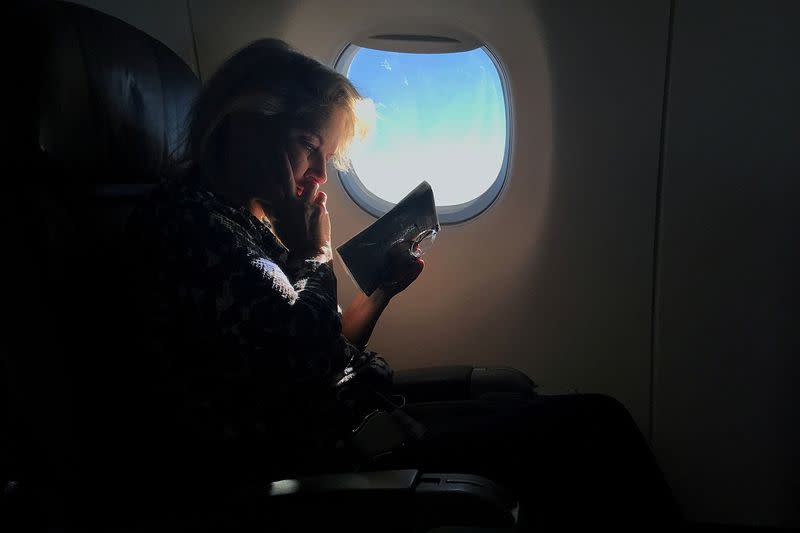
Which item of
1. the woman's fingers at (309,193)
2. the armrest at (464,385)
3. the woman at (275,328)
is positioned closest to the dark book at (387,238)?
the woman at (275,328)

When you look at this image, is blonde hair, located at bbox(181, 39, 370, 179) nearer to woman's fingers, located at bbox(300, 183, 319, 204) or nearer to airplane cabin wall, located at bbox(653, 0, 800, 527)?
woman's fingers, located at bbox(300, 183, 319, 204)

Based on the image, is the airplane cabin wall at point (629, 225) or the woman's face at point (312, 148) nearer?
the woman's face at point (312, 148)

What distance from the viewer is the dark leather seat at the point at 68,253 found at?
0.85m

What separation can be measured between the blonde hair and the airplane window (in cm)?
47

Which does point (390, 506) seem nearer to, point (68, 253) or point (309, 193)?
point (68, 253)

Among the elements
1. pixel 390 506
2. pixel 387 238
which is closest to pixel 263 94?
pixel 387 238

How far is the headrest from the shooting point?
88 cm

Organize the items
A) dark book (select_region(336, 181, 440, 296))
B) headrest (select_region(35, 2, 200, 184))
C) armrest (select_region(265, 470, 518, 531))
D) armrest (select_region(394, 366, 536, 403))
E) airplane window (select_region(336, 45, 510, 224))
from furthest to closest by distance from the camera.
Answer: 1. airplane window (select_region(336, 45, 510, 224))
2. armrest (select_region(394, 366, 536, 403))
3. dark book (select_region(336, 181, 440, 296))
4. headrest (select_region(35, 2, 200, 184))
5. armrest (select_region(265, 470, 518, 531))

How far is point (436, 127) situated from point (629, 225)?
2.08 feet

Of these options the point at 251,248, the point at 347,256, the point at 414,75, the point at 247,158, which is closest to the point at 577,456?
the point at 347,256

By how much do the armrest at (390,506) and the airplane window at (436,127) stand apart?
1047 mm

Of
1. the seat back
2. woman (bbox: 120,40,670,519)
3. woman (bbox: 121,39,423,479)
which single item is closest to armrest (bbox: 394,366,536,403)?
woman (bbox: 120,40,670,519)

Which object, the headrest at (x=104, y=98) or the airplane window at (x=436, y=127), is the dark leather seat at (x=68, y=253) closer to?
the headrest at (x=104, y=98)

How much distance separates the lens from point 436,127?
169 centimetres
